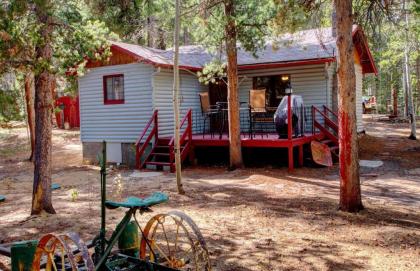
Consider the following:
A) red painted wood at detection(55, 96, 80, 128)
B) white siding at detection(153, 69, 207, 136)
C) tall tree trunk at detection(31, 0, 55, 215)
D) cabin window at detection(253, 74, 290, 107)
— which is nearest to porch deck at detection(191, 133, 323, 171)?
white siding at detection(153, 69, 207, 136)

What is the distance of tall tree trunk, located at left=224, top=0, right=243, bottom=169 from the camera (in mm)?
11125

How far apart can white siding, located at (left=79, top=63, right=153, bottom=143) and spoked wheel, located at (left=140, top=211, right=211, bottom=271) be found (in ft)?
25.3

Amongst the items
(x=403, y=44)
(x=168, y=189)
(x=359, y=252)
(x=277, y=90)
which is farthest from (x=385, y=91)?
(x=359, y=252)

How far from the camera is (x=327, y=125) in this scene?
14109mm

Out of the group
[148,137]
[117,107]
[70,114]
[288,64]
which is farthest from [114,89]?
[70,114]

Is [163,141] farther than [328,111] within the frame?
No

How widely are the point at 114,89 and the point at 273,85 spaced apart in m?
5.85

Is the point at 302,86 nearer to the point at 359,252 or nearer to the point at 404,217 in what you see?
the point at 404,217

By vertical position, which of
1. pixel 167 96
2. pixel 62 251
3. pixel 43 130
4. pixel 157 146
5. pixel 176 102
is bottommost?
pixel 62 251

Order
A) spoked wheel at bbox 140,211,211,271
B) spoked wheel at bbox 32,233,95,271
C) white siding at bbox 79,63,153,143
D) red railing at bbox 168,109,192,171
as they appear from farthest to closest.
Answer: white siding at bbox 79,63,153,143, red railing at bbox 168,109,192,171, spoked wheel at bbox 140,211,211,271, spoked wheel at bbox 32,233,95,271

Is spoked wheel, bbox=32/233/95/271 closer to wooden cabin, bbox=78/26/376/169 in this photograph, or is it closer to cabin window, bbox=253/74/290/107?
wooden cabin, bbox=78/26/376/169

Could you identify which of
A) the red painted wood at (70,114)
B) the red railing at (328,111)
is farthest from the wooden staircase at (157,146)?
the red painted wood at (70,114)

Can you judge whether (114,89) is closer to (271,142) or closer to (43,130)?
(271,142)

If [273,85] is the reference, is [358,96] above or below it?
below
